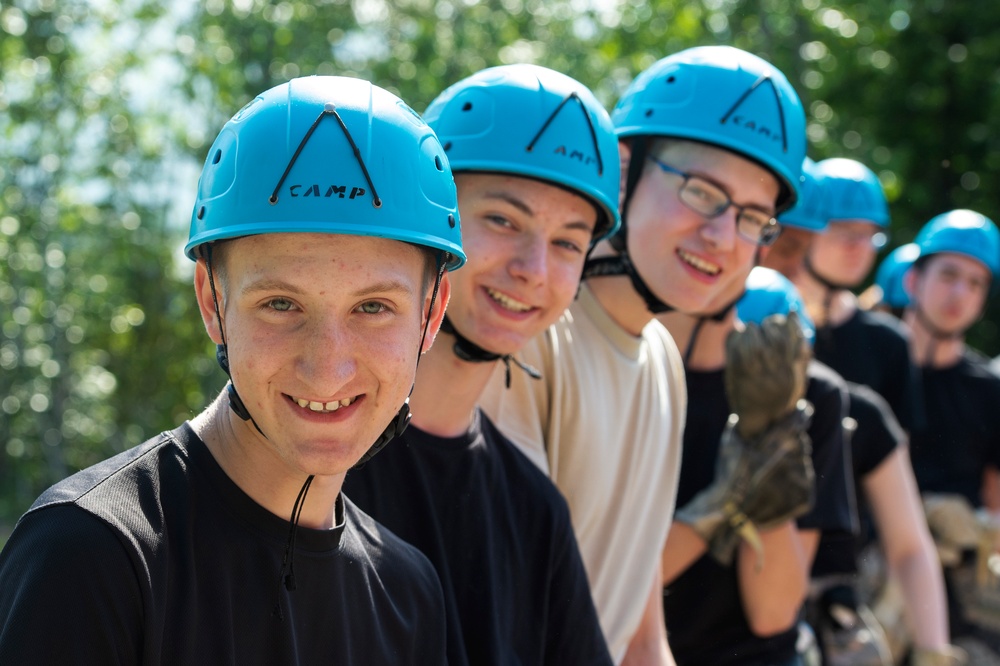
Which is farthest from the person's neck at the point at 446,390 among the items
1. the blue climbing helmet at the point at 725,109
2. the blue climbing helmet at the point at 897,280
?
the blue climbing helmet at the point at 897,280

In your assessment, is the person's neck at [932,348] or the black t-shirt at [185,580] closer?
the black t-shirt at [185,580]

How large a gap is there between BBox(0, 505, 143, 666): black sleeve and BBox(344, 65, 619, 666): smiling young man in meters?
0.90

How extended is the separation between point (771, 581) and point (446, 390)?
2119mm

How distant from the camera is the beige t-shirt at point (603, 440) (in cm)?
332

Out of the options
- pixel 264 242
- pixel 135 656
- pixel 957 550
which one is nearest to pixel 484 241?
pixel 264 242

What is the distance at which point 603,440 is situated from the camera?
3443 mm

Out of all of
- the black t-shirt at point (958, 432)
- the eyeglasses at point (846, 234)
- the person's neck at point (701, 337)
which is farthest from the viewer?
the black t-shirt at point (958, 432)

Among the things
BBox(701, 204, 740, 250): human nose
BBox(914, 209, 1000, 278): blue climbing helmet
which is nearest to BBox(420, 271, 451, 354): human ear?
BBox(701, 204, 740, 250): human nose

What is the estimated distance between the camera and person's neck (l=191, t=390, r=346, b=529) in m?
2.14

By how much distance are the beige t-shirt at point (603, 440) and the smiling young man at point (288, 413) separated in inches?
38.3

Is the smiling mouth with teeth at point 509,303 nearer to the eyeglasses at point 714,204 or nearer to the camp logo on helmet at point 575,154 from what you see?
the camp logo on helmet at point 575,154

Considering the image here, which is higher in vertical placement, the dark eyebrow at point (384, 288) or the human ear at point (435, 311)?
the dark eyebrow at point (384, 288)

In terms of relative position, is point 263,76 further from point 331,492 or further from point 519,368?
point 331,492

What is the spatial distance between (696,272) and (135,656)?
2.50m
